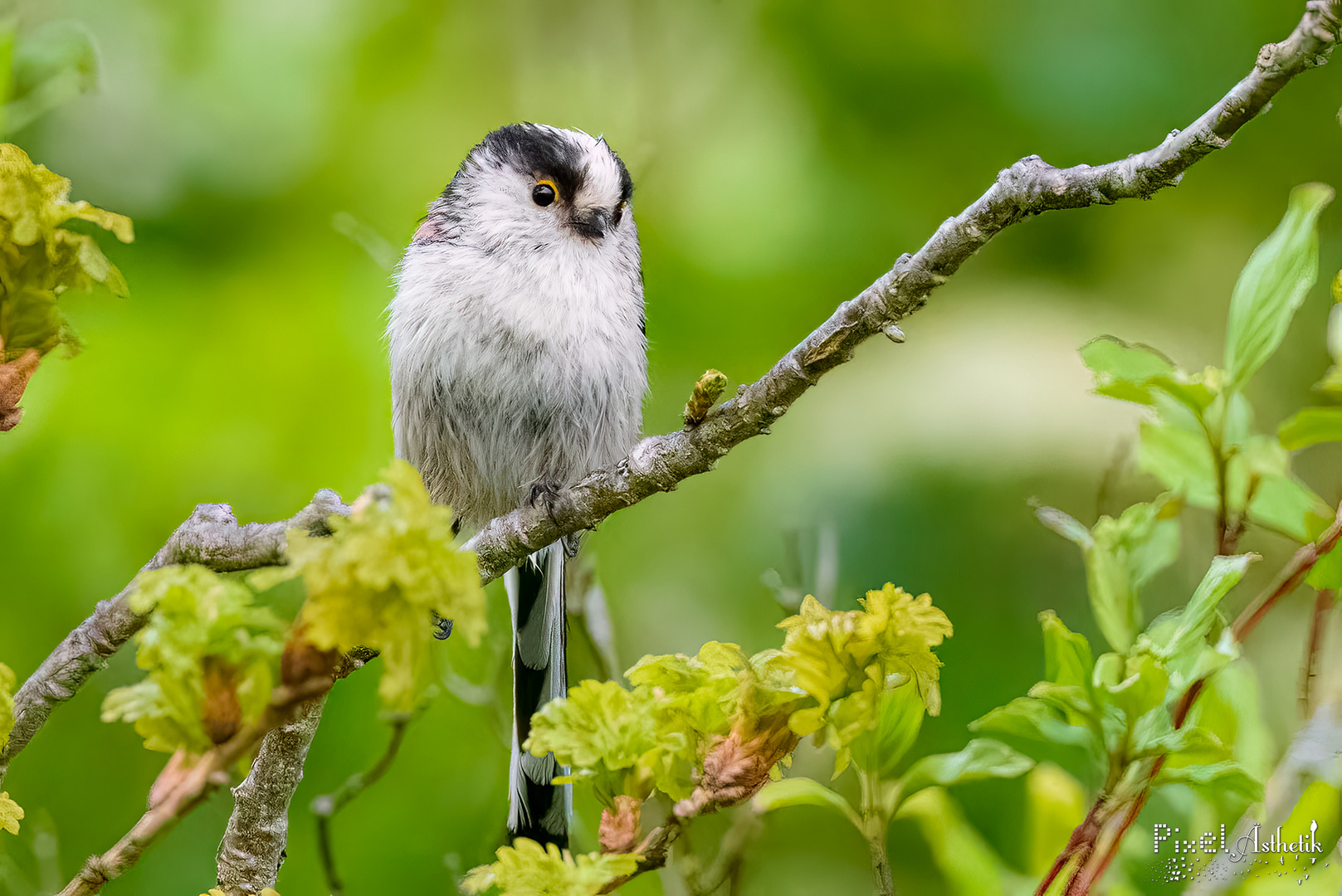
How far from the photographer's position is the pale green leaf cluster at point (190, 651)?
37 centimetres

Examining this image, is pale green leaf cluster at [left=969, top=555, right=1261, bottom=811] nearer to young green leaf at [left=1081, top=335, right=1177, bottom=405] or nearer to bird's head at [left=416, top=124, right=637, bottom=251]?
young green leaf at [left=1081, top=335, right=1177, bottom=405]

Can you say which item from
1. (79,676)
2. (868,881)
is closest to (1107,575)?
(79,676)

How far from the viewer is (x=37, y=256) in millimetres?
526

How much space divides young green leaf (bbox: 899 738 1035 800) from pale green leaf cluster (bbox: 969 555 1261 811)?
0.7 inches

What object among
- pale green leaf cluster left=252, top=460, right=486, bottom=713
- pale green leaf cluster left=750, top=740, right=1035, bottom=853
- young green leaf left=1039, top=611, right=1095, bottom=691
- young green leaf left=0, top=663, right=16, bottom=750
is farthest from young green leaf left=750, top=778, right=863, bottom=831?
young green leaf left=0, top=663, right=16, bottom=750

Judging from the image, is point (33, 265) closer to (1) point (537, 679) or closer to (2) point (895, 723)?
(2) point (895, 723)

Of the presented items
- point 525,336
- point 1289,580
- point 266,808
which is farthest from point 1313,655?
point 525,336

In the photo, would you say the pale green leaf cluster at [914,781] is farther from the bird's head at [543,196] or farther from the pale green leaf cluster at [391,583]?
the bird's head at [543,196]

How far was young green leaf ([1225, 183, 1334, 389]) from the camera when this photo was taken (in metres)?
0.49

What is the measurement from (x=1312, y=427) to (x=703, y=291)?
1117 millimetres

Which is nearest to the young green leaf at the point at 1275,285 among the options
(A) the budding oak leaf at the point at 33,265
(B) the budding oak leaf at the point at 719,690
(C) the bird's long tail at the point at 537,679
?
(B) the budding oak leaf at the point at 719,690

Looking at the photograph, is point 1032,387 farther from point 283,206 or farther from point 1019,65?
point 283,206

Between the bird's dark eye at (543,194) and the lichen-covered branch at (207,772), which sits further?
the bird's dark eye at (543,194)

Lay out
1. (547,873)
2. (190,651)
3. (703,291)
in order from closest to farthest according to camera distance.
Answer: (190,651) < (547,873) < (703,291)
